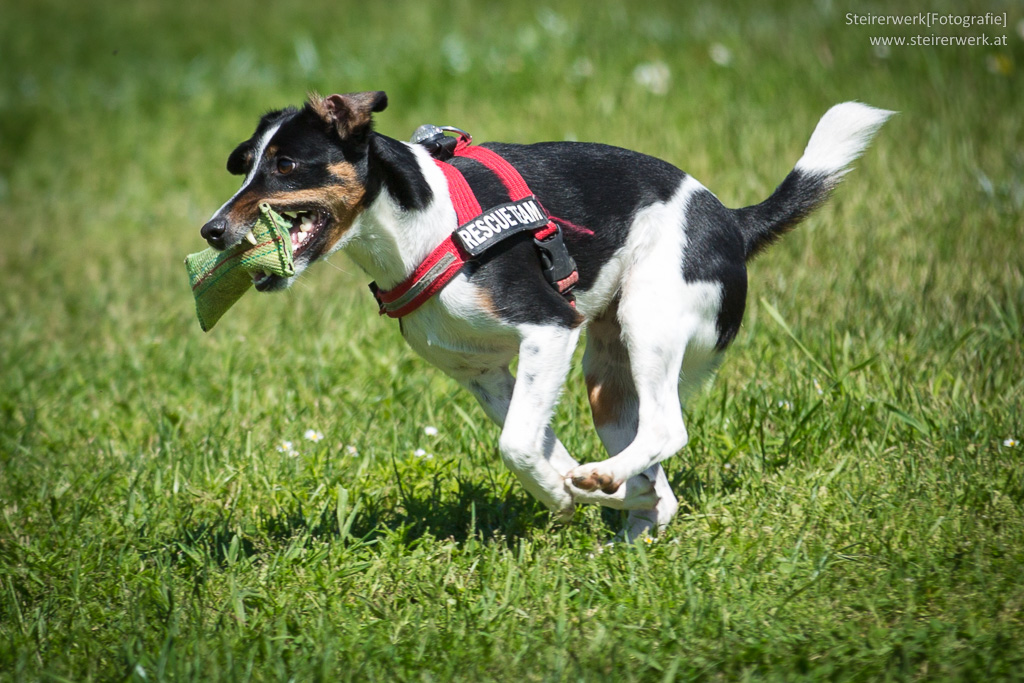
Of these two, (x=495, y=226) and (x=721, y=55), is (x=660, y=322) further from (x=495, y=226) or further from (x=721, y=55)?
(x=721, y=55)

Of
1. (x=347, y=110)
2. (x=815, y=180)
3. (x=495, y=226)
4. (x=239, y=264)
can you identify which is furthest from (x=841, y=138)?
(x=239, y=264)

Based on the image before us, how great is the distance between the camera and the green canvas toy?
2.97 metres

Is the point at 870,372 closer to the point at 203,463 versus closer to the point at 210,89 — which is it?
the point at 203,463

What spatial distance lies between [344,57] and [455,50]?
4.63ft

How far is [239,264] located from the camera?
308 centimetres

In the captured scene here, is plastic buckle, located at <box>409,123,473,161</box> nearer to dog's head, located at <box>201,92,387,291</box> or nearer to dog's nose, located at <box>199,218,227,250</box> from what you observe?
dog's head, located at <box>201,92,387,291</box>

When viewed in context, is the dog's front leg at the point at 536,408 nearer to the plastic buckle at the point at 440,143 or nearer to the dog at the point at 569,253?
the dog at the point at 569,253

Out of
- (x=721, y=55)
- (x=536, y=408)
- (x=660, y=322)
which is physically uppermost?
(x=721, y=55)

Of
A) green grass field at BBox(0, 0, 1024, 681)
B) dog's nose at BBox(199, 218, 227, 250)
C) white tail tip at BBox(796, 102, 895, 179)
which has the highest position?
white tail tip at BBox(796, 102, 895, 179)

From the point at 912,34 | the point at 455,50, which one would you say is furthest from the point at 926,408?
the point at 455,50

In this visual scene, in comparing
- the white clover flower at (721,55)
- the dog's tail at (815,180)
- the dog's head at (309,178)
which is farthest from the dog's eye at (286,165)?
the white clover flower at (721,55)

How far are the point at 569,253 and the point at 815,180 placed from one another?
995 mm

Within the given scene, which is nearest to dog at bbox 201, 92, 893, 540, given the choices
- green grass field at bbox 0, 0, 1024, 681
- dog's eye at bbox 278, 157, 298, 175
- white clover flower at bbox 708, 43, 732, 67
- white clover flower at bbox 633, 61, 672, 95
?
dog's eye at bbox 278, 157, 298, 175

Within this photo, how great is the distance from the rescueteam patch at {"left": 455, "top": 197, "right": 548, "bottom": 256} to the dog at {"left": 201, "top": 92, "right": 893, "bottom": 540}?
64 millimetres
